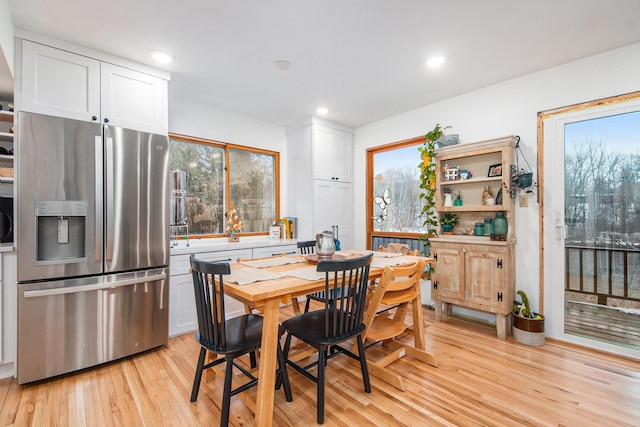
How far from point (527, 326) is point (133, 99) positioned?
4232 mm

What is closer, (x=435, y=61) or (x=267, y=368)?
(x=267, y=368)

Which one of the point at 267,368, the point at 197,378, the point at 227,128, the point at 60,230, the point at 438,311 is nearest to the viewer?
the point at 267,368

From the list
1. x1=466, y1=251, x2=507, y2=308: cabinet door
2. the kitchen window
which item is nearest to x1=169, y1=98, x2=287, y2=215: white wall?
the kitchen window

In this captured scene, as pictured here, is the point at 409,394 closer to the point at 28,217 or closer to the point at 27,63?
the point at 28,217

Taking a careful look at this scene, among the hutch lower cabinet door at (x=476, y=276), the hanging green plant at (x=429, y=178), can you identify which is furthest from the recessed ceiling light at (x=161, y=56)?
the hutch lower cabinet door at (x=476, y=276)

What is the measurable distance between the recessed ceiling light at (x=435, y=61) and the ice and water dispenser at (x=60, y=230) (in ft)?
10.6

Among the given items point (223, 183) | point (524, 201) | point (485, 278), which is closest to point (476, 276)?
point (485, 278)

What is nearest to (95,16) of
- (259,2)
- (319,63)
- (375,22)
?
(259,2)

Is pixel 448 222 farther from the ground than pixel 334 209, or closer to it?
closer to it

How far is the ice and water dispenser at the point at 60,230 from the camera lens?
2180mm

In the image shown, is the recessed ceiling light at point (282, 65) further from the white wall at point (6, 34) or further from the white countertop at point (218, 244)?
the white countertop at point (218, 244)

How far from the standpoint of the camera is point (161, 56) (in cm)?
259

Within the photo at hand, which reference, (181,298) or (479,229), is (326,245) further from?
(479,229)

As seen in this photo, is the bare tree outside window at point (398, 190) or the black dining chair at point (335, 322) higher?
the bare tree outside window at point (398, 190)
